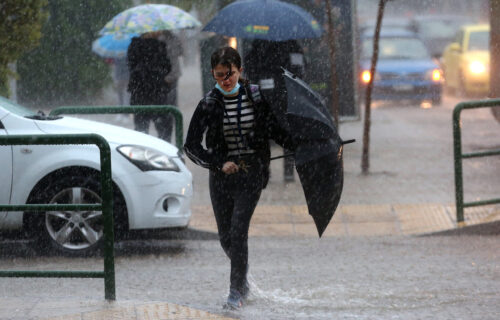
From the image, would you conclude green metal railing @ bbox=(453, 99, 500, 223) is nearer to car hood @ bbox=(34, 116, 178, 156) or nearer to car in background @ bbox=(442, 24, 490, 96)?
car hood @ bbox=(34, 116, 178, 156)

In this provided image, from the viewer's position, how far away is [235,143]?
637 centimetres

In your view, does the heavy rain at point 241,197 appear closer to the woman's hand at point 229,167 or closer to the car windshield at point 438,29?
the woman's hand at point 229,167

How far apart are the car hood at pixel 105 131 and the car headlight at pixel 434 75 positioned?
13.8 m

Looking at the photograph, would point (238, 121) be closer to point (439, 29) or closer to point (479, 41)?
point (479, 41)

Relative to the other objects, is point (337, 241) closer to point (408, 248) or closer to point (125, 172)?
point (408, 248)

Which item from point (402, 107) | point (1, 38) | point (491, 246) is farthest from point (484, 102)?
point (402, 107)

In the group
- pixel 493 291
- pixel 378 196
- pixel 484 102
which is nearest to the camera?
pixel 493 291

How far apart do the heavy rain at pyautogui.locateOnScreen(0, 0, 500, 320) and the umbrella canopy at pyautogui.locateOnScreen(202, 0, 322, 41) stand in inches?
0.8

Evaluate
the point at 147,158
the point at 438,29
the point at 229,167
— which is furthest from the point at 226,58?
the point at 438,29

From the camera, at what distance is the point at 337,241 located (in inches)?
377

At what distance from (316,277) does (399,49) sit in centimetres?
1638

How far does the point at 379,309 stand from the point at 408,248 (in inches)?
104

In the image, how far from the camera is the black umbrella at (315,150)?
20.8 ft

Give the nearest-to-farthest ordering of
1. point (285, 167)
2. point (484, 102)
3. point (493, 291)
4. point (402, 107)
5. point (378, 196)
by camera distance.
Result: point (493, 291)
point (484, 102)
point (378, 196)
point (285, 167)
point (402, 107)
